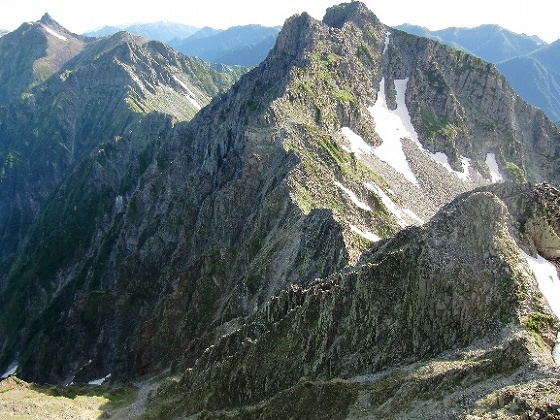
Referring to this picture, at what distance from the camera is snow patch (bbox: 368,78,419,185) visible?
130500 mm

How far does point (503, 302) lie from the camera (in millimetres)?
36906

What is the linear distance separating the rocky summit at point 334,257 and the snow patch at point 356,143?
818mm

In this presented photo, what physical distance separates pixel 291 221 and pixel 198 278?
77.1 ft

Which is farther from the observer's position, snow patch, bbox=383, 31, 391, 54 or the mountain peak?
the mountain peak

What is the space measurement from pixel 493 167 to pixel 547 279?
4886 inches

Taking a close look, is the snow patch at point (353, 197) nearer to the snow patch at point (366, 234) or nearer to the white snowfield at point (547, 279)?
the snow patch at point (366, 234)

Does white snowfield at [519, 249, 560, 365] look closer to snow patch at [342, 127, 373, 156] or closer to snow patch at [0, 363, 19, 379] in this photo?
snow patch at [342, 127, 373, 156]

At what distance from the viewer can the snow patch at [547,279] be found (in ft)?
124

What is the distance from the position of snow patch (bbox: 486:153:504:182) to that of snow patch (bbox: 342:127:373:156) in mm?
45344

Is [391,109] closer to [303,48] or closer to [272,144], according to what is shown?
[303,48]

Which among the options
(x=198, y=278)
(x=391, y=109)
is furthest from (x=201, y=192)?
(x=391, y=109)

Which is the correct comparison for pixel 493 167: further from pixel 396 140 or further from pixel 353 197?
pixel 353 197

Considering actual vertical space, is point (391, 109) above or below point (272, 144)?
above

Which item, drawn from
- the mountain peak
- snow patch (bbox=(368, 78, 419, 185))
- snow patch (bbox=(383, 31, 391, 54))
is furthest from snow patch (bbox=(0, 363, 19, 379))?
snow patch (bbox=(383, 31, 391, 54))
